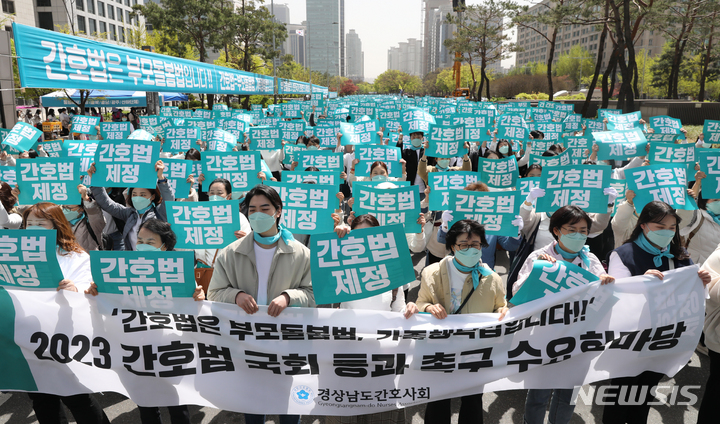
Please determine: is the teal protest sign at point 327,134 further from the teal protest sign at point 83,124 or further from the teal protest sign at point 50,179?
the teal protest sign at point 50,179

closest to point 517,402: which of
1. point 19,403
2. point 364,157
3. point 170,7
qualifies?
point 19,403

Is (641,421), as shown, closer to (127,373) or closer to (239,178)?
(127,373)

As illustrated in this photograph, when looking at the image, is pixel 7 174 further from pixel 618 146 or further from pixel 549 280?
pixel 618 146

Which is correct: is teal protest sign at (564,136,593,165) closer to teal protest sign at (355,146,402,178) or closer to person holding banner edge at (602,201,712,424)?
teal protest sign at (355,146,402,178)

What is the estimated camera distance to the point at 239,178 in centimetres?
635

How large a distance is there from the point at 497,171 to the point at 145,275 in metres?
Answer: 5.01

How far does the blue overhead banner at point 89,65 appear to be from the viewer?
6609 mm

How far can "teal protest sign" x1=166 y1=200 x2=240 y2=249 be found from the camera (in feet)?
14.4

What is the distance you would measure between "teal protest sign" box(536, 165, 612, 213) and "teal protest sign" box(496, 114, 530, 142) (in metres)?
6.07

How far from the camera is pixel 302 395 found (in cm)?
296

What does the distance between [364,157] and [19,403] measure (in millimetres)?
5067

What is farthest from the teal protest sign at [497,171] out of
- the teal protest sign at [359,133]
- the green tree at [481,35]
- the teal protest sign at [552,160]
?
the green tree at [481,35]

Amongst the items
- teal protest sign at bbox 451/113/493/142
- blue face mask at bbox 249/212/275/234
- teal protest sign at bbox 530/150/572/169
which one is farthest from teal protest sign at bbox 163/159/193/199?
teal protest sign at bbox 451/113/493/142

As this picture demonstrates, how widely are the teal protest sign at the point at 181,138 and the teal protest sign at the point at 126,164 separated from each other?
471cm
